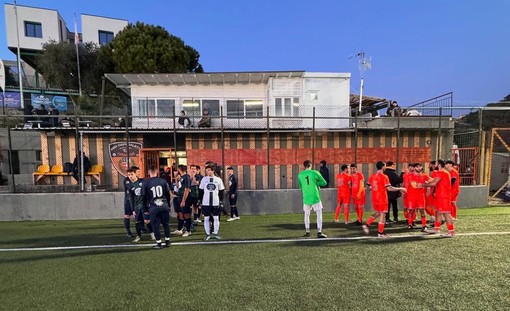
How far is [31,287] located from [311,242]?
5.32 meters

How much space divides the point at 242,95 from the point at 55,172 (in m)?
10.8

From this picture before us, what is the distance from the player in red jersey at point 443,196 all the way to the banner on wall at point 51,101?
3097cm

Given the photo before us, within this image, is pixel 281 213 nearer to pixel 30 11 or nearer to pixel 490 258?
pixel 490 258

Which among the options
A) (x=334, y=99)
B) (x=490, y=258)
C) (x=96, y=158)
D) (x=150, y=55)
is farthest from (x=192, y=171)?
(x=150, y=55)

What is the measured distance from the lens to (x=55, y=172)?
13711mm

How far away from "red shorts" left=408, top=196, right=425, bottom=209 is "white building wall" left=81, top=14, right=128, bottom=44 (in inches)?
1652

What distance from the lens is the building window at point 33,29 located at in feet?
113

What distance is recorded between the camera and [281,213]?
10797mm

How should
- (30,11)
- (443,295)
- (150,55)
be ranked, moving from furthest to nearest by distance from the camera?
(30,11), (150,55), (443,295)

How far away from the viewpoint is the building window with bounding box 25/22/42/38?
34525 mm

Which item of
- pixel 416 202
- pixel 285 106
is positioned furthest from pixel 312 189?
pixel 285 106

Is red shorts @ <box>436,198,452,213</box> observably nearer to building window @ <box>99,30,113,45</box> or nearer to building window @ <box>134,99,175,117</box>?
building window @ <box>134,99,175,117</box>

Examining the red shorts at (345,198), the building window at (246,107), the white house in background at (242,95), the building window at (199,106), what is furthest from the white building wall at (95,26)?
the red shorts at (345,198)

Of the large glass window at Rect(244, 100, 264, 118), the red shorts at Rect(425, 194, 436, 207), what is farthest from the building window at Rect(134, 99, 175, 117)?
the red shorts at Rect(425, 194, 436, 207)
